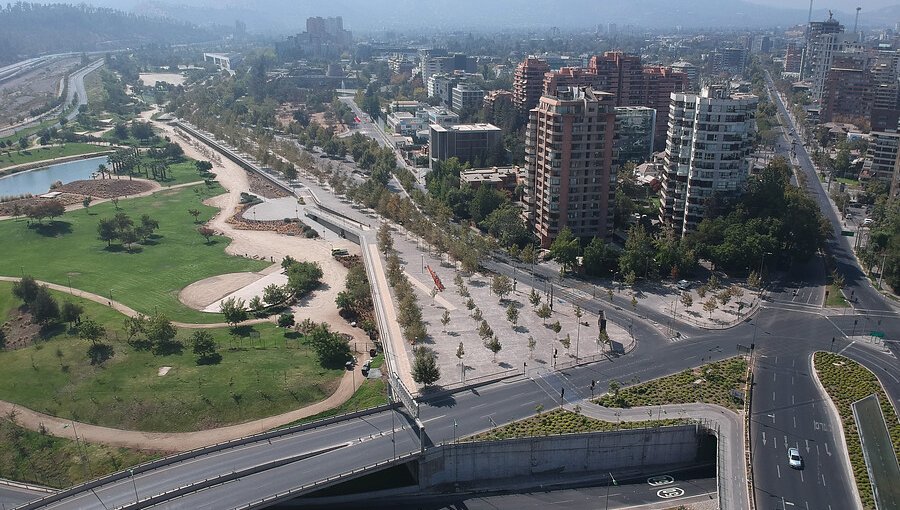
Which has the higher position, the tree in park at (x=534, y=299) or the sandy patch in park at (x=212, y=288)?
the tree in park at (x=534, y=299)

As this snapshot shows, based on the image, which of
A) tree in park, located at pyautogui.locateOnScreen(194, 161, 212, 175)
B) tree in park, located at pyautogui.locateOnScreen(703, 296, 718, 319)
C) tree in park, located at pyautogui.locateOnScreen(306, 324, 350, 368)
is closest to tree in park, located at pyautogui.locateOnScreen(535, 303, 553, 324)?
tree in park, located at pyautogui.locateOnScreen(703, 296, 718, 319)

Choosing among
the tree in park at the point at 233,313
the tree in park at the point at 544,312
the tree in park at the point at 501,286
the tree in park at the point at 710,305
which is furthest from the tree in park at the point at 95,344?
the tree in park at the point at 710,305

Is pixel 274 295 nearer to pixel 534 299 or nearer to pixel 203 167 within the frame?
pixel 534 299

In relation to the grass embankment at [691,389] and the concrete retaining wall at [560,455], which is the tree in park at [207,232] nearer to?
the concrete retaining wall at [560,455]

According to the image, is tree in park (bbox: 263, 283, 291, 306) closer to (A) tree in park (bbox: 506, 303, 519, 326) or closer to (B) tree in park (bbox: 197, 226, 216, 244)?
(A) tree in park (bbox: 506, 303, 519, 326)

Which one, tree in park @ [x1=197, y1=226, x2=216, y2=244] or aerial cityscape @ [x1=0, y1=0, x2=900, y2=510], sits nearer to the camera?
aerial cityscape @ [x1=0, y1=0, x2=900, y2=510]
